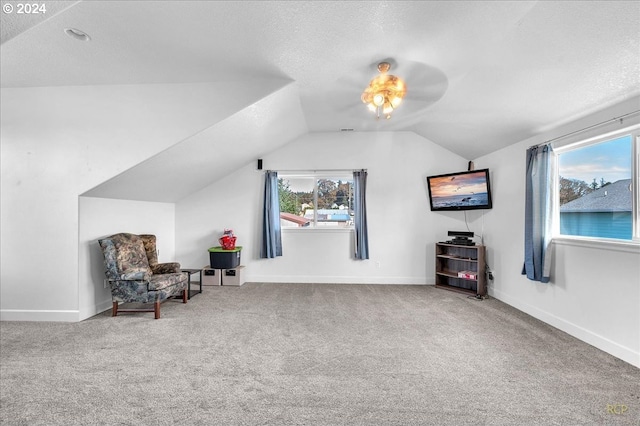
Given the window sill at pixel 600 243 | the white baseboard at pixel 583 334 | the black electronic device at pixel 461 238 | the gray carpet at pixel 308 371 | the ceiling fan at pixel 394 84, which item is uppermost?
the ceiling fan at pixel 394 84

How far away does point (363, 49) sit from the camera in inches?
97.7

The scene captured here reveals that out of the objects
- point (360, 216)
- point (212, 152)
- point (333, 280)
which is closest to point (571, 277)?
point (360, 216)

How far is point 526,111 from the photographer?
309 cm

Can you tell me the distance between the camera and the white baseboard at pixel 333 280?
5.01 metres

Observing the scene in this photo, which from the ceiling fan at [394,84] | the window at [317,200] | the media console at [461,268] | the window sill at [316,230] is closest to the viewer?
the ceiling fan at [394,84]

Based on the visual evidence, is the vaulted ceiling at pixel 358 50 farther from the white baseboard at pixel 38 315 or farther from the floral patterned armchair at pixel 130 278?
the white baseboard at pixel 38 315

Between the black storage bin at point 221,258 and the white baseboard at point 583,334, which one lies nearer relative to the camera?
the white baseboard at point 583,334

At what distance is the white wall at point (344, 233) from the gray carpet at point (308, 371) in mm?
1607

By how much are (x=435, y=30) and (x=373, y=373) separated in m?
2.71

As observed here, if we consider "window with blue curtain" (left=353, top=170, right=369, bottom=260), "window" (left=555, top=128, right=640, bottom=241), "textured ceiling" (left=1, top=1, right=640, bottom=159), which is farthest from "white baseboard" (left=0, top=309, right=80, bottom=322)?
"window" (left=555, top=128, right=640, bottom=241)

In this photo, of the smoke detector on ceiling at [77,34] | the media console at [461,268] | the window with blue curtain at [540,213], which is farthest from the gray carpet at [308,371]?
the smoke detector on ceiling at [77,34]

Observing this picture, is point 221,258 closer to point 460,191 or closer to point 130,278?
point 130,278

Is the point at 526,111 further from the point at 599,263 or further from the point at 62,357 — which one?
the point at 62,357

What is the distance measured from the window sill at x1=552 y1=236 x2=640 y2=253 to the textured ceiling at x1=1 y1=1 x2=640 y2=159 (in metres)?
1.25
